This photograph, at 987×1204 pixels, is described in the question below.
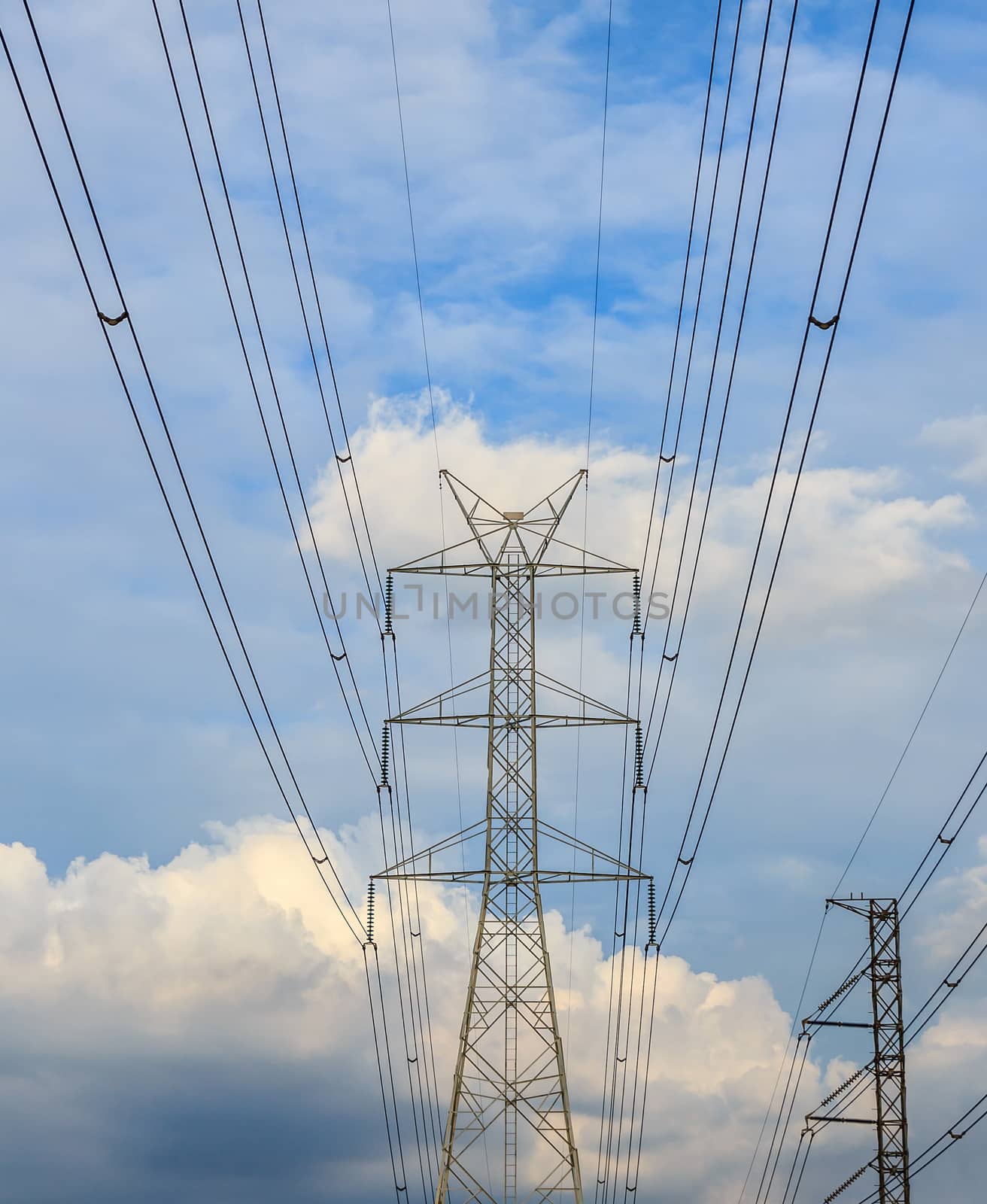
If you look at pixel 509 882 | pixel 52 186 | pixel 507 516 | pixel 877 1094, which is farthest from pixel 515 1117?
pixel 52 186

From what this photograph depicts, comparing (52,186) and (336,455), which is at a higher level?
(336,455)

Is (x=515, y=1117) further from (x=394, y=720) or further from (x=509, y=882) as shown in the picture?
(x=394, y=720)

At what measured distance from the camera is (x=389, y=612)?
142ft

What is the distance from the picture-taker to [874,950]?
46812 mm

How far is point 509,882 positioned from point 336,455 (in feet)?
48.8

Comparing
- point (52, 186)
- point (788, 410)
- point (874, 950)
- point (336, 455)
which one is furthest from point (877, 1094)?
point (52, 186)

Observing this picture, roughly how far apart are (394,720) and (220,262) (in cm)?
2103

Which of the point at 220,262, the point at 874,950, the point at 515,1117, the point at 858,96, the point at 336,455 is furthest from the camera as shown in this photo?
the point at 874,950

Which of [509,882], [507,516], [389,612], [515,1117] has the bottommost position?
[515,1117]

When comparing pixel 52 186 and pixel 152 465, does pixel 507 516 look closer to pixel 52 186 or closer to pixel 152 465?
pixel 152 465

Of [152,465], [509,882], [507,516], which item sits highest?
[507,516]

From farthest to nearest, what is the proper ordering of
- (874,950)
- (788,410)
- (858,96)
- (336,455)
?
1. (874,950)
2. (336,455)
3. (788,410)
4. (858,96)

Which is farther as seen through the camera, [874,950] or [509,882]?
[874,950]

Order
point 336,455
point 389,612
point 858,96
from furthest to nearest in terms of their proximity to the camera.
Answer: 1. point 389,612
2. point 336,455
3. point 858,96
